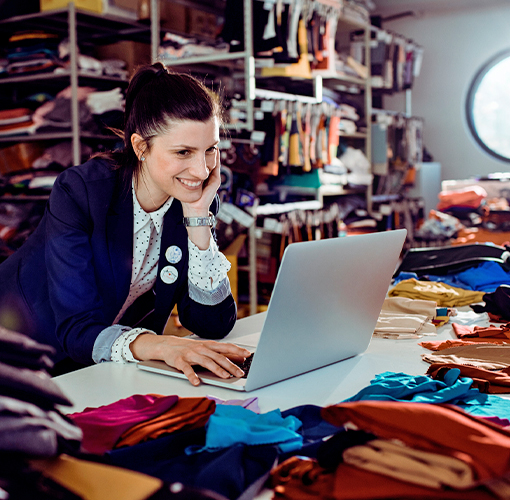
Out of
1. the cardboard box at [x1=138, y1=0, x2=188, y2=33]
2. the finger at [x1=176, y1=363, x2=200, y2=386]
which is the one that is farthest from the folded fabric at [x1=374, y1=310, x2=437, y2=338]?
the cardboard box at [x1=138, y1=0, x2=188, y2=33]

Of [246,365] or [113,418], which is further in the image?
[246,365]

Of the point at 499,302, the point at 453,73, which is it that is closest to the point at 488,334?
the point at 499,302

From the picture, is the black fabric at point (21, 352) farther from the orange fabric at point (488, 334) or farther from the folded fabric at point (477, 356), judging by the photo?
the orange fabric at point (488, 334)

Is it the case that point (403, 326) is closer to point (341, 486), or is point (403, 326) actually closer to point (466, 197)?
point (341, 486)

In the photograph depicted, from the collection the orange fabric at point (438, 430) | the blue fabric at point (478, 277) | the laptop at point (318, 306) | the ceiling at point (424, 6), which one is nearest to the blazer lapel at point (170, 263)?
the laptop at point (318, 306)

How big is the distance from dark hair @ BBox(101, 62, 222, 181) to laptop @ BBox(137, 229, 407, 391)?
570mm

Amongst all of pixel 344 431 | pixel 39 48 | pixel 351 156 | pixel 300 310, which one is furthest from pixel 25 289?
pixel 351 156

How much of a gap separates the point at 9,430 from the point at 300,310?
56 cm

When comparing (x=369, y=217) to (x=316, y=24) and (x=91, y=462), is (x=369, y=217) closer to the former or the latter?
(x=316, y=24)

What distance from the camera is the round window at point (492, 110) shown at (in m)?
7.06

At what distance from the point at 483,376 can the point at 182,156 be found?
82 centimetres

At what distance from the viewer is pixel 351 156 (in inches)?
208

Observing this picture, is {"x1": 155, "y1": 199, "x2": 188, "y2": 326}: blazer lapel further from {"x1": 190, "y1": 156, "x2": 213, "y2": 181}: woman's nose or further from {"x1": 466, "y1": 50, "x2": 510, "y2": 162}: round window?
{"x1": 466, "y1": 50, "x2": 510, "y2": 162}: round window

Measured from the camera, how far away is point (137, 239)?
1583mm
